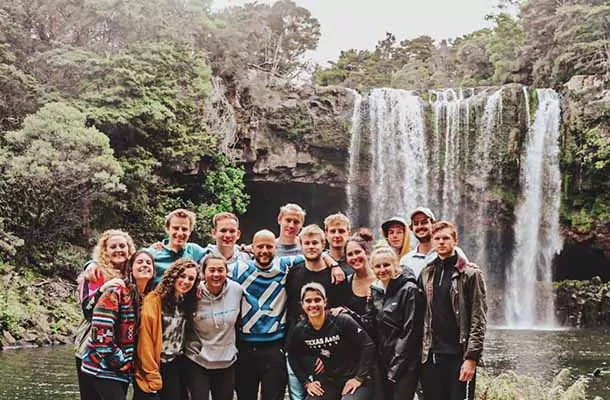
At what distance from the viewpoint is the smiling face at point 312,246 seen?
5094 mm

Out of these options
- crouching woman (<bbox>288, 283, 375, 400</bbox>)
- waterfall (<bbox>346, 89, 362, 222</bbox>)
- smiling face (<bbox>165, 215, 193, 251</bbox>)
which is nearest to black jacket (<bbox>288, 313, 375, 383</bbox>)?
crouching woman (<bbox>288, 283, 375, 400</bbox>)

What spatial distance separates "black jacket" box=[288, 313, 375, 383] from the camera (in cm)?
498

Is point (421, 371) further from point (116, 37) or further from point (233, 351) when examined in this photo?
point (116, 37)

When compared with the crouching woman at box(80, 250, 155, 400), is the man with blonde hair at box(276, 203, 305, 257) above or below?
above

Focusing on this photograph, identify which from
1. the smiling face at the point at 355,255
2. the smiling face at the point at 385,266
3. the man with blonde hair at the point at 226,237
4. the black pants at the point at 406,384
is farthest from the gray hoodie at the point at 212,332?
the black pants at the point at 406,384

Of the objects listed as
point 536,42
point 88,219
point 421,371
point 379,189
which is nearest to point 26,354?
point 88,219

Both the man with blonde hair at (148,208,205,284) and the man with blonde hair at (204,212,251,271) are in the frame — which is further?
the man with blonde hair at (204,212,251,271)

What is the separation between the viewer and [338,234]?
541 cm

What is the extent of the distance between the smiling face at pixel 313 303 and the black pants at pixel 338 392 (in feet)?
1.83

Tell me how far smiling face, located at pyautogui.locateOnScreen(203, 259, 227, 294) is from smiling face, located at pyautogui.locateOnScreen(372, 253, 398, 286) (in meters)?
1.08

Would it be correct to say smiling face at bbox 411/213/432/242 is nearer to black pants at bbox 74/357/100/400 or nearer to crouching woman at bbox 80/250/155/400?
crouching woman at bbox 80/250/155/400

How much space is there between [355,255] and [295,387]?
1087 millimetres

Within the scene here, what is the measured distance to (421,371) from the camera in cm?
499

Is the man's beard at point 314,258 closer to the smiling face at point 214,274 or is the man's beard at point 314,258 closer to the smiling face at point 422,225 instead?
the smiling face at point 214,274
